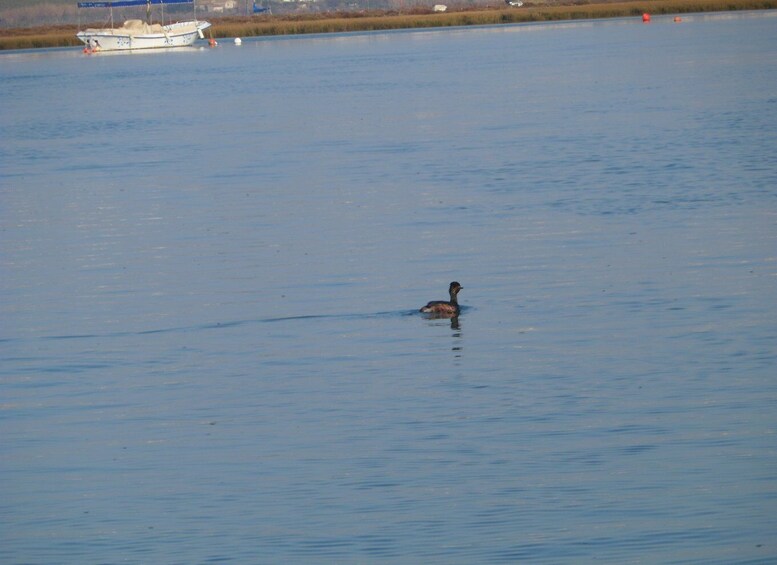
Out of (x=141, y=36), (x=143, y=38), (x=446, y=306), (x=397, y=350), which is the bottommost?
(x=397, y=350)

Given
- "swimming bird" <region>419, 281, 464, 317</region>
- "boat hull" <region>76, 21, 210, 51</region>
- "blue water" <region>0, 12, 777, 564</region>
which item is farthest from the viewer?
"boat hull" <region>76, 21, 210, 51</region>

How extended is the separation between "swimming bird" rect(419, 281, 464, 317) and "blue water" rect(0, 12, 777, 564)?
22 cm

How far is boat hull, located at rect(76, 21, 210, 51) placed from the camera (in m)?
123

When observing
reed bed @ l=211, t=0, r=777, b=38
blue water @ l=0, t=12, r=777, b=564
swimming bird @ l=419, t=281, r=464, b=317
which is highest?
reed bed @ l=211, t=0, r=777, b=38

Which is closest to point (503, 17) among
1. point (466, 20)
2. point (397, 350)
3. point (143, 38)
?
point (466, 20)

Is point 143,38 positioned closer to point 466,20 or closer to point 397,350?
point 466,20

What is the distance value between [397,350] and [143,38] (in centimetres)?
11383

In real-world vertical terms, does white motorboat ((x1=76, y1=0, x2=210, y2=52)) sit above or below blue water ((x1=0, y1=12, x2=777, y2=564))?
above

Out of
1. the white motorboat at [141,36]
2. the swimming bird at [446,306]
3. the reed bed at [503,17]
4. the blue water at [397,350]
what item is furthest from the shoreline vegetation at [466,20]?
the swimming bird at [446,306]

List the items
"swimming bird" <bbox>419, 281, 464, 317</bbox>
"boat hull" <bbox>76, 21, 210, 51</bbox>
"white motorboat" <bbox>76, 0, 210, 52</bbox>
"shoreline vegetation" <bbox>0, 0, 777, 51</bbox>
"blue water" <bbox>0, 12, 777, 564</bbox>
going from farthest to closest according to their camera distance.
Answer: "shoreline vegetation" <bbox>0, 0, 777, 51</bbox> → "white motorboat" <bbox>76, 0, 210, 52</bbox> → "boat hull" <bbox>76, 21, 210, 51</bbox> → "swimming bird" <bbox>419, 281, 464, 317</bbox> → "blue water" <bbox>0, 12, 777, 564</bbox>

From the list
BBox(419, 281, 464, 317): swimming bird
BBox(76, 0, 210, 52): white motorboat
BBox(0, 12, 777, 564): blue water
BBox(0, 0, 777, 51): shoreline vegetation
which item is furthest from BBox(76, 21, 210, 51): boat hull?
BBox(419, 281, 464, 317): swimming bird

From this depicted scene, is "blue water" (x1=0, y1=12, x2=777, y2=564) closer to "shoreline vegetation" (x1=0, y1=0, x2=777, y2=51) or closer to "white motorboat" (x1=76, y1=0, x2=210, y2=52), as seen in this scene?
"white motorboat" (x1=76, y1=0, x2=210, y2=52)

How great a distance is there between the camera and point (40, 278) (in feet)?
75.2

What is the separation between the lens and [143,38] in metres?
126
